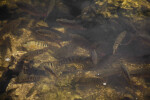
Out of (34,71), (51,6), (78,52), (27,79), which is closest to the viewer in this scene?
(27,79)

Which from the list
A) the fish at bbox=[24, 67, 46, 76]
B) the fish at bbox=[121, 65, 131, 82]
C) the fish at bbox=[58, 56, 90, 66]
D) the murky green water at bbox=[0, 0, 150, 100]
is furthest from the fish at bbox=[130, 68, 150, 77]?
the fish at bbox=[24, 67, 46, 76]

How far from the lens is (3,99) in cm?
363

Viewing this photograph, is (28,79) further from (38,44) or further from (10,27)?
(10,27)

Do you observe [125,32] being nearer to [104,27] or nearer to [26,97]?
[104,27]

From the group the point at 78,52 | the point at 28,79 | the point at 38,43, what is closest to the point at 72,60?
the point at 78,52

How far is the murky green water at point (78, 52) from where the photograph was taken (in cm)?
399

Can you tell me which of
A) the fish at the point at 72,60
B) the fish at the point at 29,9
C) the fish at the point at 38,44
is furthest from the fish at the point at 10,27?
the fish at the point at 72,60

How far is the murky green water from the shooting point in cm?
399

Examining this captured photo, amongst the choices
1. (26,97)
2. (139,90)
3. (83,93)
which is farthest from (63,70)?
(139,90)

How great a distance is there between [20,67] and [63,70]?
169cm

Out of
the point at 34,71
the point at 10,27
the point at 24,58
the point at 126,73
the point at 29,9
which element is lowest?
the point at 34,71

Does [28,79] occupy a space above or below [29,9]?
below

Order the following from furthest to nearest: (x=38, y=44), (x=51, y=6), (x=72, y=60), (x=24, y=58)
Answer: (x=51, y=6), (x=38, y=44), (x=72, y=60), (x=24, y=58)

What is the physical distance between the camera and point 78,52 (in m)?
5.45
